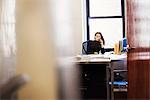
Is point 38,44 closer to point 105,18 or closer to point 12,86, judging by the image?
point 12,86

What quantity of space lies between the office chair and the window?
6295mm

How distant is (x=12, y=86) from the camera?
1.59 feet

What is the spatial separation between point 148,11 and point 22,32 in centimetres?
240

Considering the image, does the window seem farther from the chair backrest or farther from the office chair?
the office chair

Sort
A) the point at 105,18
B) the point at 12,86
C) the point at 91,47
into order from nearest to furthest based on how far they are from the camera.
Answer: the point at 12,86, the point at 91,47, the point at 105,18

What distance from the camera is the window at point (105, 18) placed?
6758 mm

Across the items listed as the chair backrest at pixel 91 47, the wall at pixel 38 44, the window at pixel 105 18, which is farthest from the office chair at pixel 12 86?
the window at pixel 105 18

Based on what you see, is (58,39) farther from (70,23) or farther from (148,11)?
(148,11)

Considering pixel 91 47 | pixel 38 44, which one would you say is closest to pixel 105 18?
pixel 91 47

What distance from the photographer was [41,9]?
0.54m

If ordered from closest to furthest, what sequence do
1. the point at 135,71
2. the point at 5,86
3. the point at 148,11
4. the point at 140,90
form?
the point at 5,86 → the point at 148,11 → the point at 140,90 → the point at 135,71

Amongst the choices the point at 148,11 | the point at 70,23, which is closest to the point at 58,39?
the point at 70,23

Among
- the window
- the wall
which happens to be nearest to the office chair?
the wall

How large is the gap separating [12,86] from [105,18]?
255 inches
